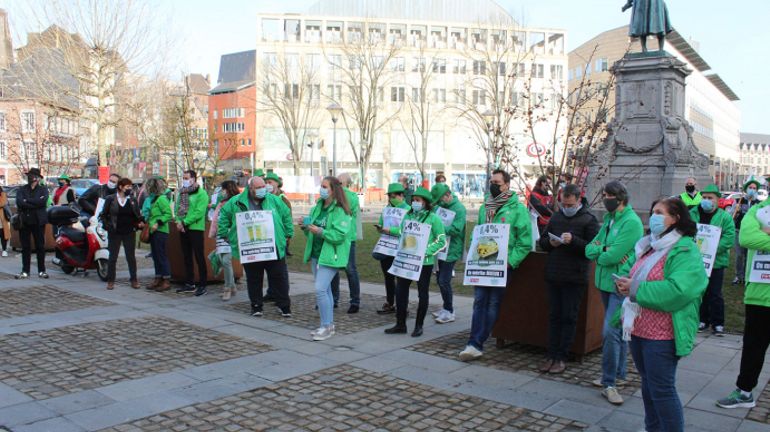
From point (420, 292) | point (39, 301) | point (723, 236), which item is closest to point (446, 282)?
point (420, 292)

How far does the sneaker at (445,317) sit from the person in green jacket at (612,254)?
313 centimetres

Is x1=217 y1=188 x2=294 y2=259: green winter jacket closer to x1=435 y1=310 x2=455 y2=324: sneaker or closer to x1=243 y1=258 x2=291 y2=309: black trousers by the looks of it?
x1=243 y1=258 x2=291 y2=309: black trousers

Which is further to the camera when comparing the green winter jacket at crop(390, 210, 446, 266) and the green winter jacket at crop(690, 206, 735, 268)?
the green winter jacket at crop(690, 206, 735, 268)

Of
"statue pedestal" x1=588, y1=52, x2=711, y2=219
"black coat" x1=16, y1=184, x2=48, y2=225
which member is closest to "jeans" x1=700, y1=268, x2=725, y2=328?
"statue pedestal" x1=588, y1=52, x2=711, y2=219

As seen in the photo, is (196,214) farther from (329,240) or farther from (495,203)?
(495,203)

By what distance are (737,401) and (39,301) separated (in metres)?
9.51

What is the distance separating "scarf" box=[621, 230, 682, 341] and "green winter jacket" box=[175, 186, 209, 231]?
780cm

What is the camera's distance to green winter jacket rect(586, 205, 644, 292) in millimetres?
5559

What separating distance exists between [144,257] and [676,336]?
14.7m

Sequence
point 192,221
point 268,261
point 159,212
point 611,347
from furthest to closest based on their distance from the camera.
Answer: point 159,212 → point 192,221 → point 268,261 → point 611,347

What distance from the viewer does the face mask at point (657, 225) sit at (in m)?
4.16

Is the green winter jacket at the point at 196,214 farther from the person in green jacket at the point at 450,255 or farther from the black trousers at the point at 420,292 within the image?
the black trousers at the point at 420,292

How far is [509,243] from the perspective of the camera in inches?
269

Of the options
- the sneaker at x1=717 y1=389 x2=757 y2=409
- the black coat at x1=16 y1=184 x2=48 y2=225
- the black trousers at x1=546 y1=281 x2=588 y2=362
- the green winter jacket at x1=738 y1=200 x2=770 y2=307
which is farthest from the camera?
the black coat at x1=16 y1=184 x2=48 y2=225
